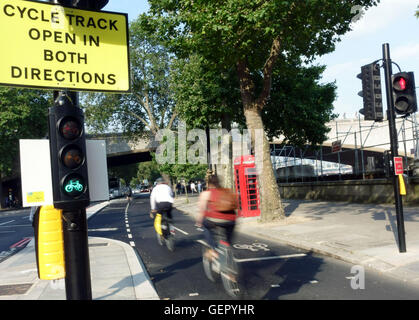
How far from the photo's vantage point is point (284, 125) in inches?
808

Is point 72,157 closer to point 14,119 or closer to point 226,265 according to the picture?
point 226,265

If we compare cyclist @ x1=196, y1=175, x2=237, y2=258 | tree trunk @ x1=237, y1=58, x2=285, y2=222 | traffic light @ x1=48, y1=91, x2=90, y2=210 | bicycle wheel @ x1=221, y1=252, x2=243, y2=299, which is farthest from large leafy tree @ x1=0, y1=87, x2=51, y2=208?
traffic light @ x1=48, y1=91, x2=90, y2=210

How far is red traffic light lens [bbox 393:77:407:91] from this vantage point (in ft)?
25.1

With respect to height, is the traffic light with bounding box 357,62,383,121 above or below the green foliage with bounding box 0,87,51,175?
below

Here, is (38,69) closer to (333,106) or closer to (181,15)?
(181,15)

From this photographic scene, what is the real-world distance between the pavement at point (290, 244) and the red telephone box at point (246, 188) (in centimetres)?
335

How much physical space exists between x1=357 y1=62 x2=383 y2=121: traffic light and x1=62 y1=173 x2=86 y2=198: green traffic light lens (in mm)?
6232

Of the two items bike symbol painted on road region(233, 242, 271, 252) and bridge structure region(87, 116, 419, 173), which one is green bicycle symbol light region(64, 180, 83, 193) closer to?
bike symbol painted on road region(233, 242, 271, 252)

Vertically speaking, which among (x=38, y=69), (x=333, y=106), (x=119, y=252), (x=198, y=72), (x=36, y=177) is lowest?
(x=119, y=252)

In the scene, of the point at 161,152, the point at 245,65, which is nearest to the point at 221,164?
the point at 245,65

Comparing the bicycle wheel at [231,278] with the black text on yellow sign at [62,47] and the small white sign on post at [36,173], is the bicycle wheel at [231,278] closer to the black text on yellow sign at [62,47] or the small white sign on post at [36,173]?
the small white sign on post at [36,173]

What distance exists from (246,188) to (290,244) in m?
7.53

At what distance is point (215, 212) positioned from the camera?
5832 mm
